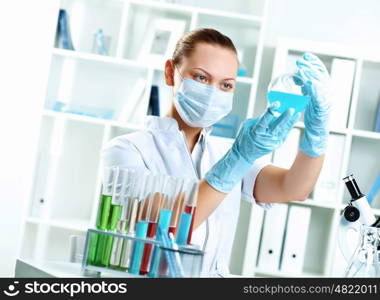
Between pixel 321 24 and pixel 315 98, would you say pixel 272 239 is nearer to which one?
Result: pixel 321 24

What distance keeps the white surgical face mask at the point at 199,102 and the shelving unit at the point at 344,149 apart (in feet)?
4.66

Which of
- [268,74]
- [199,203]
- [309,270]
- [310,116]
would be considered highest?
[268,74]

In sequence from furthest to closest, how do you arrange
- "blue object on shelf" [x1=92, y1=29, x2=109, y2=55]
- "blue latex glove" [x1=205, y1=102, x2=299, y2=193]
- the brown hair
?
"blue object on shelf" [x1=92, y1=29, x2=109, y2=55]
the brown hair
"blue latex glove" [x1=205, y1=102, x2=299, y2=193]

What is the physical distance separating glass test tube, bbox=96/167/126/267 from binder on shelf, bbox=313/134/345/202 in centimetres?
216

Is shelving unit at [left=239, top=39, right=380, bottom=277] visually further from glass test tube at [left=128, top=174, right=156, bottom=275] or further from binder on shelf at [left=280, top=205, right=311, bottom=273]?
glass test tube at [left=128, top=174, right=156, bottom=275]

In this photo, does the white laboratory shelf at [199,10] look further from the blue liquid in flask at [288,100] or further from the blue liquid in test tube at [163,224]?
the blue liquid in test tube at [163,224]

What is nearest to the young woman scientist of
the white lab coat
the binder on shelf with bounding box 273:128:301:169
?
the white lab coat

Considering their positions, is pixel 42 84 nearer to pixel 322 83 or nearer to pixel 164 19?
pixel 322 83

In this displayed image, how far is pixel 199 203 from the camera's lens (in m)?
1.71

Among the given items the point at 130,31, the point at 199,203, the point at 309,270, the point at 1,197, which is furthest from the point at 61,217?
the point at 199,203

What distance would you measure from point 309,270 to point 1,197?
1955 mm

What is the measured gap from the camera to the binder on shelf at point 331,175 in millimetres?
3408

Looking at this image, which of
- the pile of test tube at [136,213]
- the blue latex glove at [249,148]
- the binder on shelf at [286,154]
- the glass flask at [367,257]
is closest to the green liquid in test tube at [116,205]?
the pile of test tube at [136,213]

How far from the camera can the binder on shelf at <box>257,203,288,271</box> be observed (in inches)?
133
